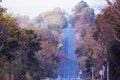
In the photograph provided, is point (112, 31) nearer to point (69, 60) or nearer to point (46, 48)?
point (46, 48)

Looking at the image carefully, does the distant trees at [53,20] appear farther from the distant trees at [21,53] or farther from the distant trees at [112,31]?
the distant trees at [112,31]

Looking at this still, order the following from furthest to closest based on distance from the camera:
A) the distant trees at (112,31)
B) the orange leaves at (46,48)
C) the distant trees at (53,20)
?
1. the distant trees at (53,20)
2. the orange leaves at (46,48)
3. the distant trees at (112,31)

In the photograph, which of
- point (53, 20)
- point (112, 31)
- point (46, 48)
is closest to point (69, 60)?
point (53, 20)

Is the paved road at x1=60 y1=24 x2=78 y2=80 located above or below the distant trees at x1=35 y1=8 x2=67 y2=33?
below

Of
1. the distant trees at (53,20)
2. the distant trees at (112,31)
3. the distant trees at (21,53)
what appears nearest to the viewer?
the distant trees at (112,31)

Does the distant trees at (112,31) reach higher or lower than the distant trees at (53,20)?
lower

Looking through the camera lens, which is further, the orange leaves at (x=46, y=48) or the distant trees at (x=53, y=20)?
the distant trees at (x=53, y=20)

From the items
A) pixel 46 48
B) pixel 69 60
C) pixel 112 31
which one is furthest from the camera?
pixel 69 60

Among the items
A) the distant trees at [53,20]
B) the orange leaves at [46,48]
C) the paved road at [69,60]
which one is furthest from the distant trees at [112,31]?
the distant trees at [53,20]

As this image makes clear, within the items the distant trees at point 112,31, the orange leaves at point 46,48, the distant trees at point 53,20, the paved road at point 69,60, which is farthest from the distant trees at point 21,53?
the distant trees at point 53,20

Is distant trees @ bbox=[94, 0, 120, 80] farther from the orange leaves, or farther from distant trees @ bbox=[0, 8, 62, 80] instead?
the orange leaves

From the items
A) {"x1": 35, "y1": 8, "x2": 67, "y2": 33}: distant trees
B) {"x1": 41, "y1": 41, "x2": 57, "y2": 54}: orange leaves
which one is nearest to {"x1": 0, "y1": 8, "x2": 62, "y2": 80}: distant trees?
{"x1": 41, "y1": 41, "x2": 57, "y2": 54}: orange leaves
